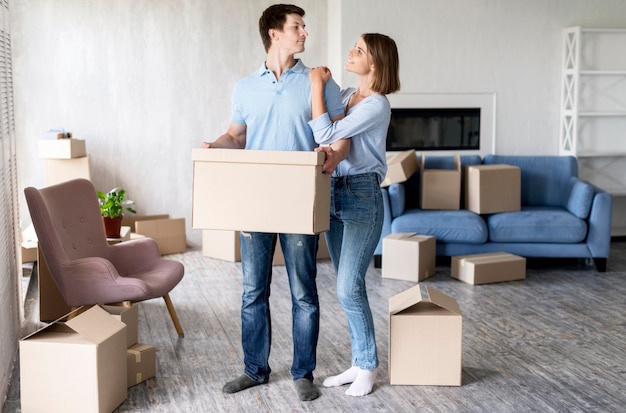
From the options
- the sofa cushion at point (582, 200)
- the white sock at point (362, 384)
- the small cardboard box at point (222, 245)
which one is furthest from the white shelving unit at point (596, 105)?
the white sock at point (362, 384)

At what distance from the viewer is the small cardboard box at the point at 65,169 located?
5746 mm

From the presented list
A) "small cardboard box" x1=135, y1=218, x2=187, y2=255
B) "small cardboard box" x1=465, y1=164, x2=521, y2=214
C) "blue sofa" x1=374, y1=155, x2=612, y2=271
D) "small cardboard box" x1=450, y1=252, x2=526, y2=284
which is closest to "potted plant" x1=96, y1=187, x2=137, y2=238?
"small cardboard box" x1=135, y1=218, x2=187, y2=255

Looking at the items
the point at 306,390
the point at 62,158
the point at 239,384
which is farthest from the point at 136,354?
the point at 62,158

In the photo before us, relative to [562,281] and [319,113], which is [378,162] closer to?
[319,113]

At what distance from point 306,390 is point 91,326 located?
0.90 m

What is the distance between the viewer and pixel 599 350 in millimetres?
4000

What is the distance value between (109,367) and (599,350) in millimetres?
2363

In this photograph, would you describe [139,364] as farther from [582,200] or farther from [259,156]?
[582,200]

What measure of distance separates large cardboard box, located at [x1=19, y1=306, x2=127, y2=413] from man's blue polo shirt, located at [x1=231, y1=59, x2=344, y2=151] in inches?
37.8

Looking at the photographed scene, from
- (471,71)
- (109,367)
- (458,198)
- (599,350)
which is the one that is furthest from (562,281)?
(109,367)

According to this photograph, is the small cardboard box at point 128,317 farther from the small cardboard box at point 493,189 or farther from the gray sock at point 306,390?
the small cardboard box at point 493,189

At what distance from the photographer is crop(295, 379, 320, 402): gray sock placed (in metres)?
3.32

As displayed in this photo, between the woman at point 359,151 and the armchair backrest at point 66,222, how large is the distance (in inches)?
51.4

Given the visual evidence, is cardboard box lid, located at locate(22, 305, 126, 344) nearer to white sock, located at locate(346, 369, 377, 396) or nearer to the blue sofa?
white sock, located at locate(346, 369, 377, 396)
